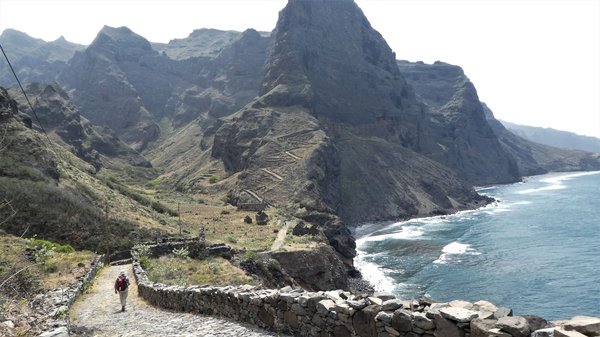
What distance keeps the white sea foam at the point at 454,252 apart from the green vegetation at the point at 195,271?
56.8 meters

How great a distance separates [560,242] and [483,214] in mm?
54666

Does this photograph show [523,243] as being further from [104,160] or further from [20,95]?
[20,95]

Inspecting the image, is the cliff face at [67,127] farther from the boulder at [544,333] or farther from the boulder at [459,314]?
the boulder at [544,333]

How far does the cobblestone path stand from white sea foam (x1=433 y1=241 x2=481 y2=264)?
7124cm

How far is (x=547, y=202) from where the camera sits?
527 ft

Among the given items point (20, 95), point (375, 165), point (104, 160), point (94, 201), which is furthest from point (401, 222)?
point (20, 95)

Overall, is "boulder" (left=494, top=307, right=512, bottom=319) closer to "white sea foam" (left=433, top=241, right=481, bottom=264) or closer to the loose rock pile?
the loose rock pile

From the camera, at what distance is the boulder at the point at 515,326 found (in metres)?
7.36

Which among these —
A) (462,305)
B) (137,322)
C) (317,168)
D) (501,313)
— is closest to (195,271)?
(137,322)

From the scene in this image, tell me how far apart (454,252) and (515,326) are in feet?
293

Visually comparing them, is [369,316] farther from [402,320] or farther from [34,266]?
[34,266]

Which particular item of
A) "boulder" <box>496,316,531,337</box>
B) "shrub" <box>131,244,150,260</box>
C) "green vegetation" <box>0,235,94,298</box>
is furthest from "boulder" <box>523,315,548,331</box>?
"shrub" <box>131,244,150,260</box>

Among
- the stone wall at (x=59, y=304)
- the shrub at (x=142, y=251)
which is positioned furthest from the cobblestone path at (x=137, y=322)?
the shrub at (x=142, y=251)

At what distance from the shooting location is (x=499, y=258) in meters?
82.6
